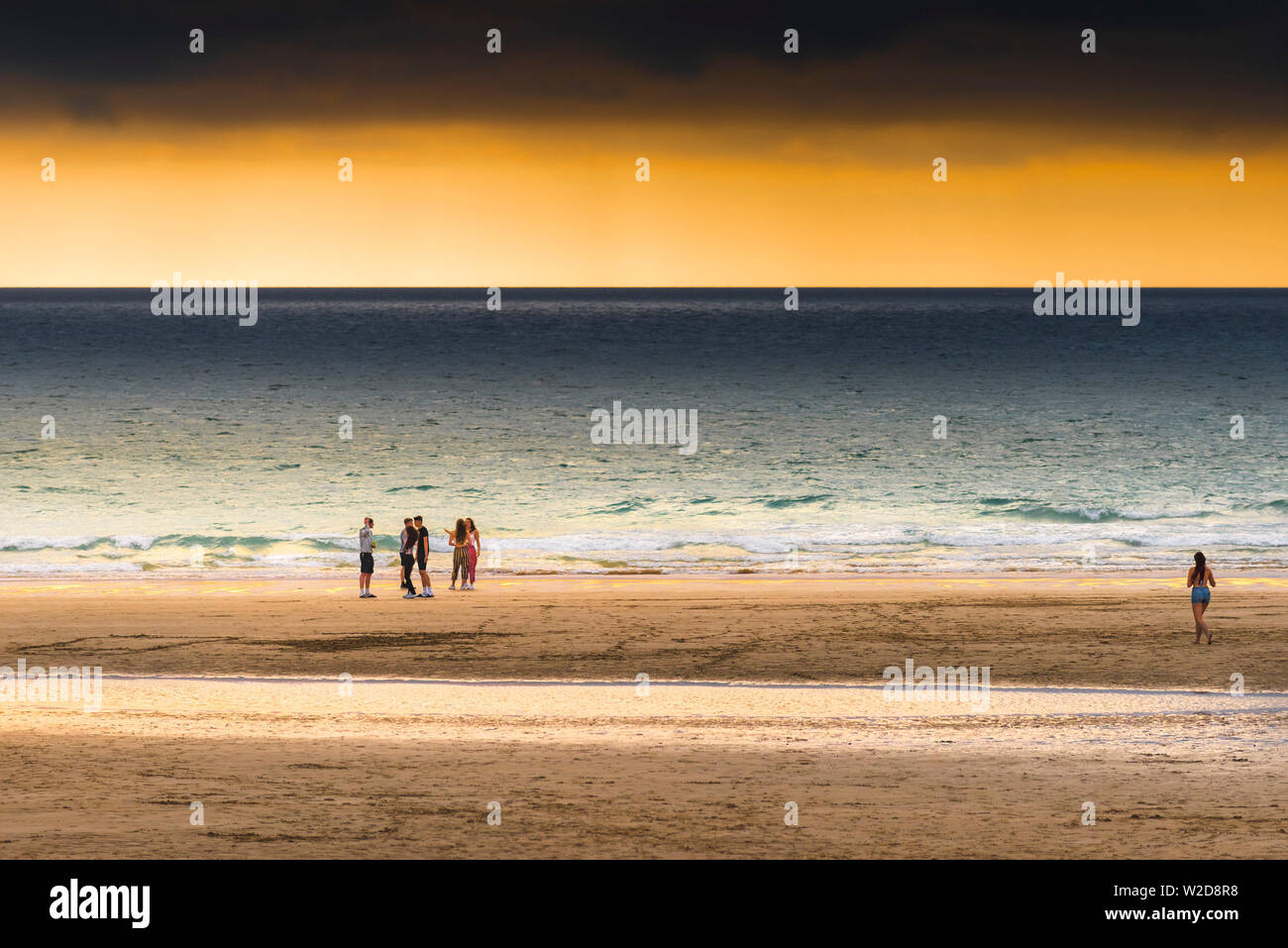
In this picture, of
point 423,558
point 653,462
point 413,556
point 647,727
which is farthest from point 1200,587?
point 653,462

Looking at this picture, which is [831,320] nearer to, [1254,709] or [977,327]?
[977,327]

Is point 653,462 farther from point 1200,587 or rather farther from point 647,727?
point 647,727

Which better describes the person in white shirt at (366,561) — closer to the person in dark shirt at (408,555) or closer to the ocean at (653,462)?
the person in dark shirt at (408,555)

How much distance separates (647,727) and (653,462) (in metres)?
37.0

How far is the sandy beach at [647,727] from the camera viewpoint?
36.8 feet

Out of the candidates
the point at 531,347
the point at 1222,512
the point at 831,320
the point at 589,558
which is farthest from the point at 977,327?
A: the point at 589,558

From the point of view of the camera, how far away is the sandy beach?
441 inches

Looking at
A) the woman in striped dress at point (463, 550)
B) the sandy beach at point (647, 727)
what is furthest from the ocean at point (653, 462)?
the sandy beach at point (647, 727)

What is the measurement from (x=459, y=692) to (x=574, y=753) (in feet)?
12.3

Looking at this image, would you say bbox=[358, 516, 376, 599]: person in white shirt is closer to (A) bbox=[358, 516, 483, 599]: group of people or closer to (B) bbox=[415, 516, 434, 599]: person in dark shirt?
(A) bbox=[358, 516, 483, 599]: group of people

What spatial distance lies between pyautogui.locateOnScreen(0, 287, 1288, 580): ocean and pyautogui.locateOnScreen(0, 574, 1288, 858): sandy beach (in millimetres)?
6273

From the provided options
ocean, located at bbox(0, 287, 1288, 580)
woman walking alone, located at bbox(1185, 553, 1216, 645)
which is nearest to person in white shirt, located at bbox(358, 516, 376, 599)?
ocean, located at bbox(0, 287, 1288, 580)

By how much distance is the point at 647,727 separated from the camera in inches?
592

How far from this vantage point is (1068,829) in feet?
36.9
